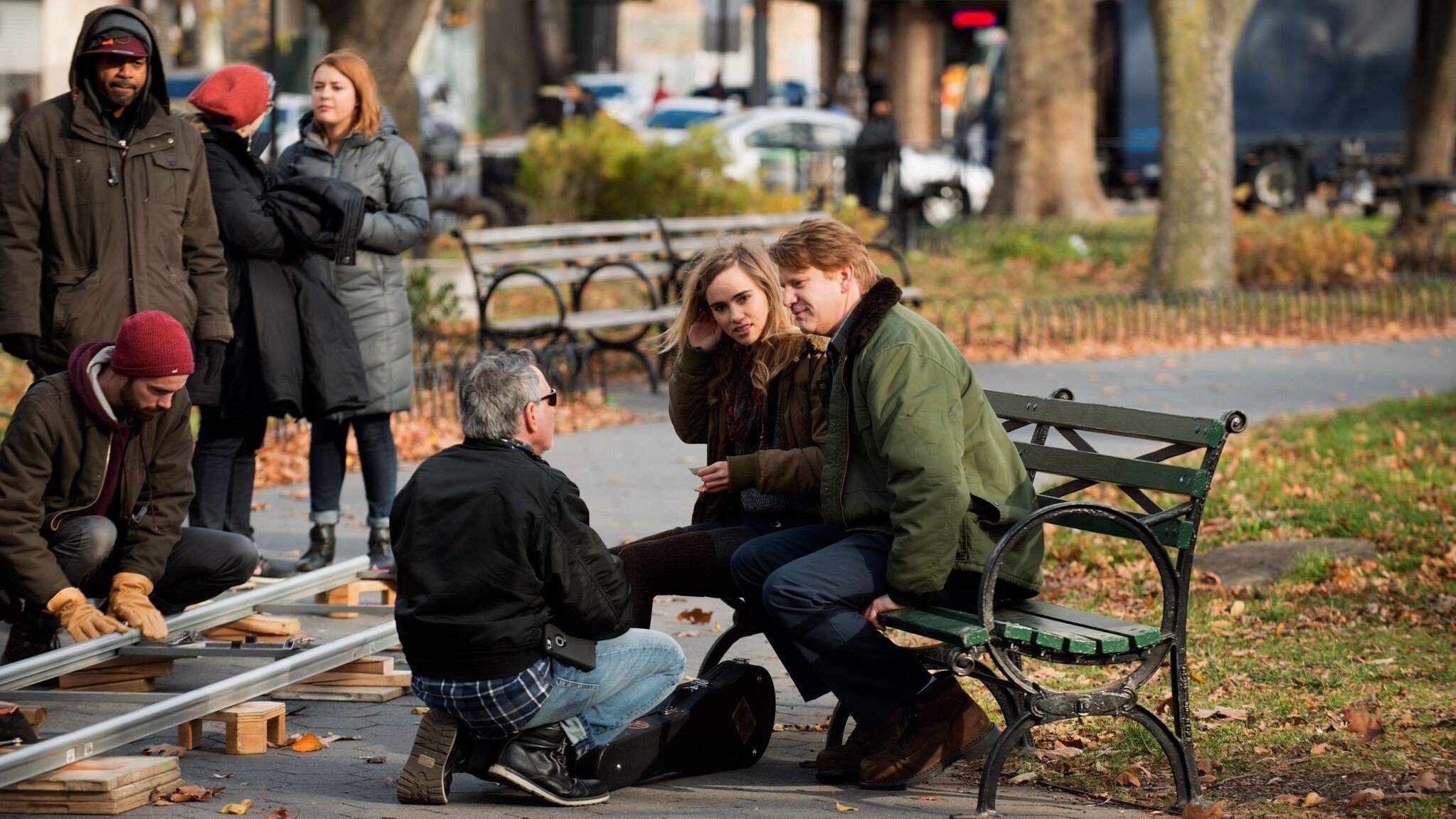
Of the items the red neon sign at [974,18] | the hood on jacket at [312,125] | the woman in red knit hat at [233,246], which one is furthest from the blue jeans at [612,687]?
the red neon sign at [974,18]

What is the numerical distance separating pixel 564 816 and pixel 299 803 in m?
0.67

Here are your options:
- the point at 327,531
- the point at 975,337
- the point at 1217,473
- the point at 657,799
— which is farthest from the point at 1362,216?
the point at 657,799


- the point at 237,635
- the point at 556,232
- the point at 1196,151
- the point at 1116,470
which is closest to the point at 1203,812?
the point at 1116,470

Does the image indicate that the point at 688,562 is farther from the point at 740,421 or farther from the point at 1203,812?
the point at 1203,812

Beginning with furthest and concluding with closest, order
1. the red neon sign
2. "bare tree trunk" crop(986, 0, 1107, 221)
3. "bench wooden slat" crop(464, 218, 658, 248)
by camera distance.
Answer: the red neon sign → "bare tree trunk" crop(986, 0, 1107, 221) → "bench wooden slat" crop(464, 218, 658, 248)

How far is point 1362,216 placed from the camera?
27.3 meters

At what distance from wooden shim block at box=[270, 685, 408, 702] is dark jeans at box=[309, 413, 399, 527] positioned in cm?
166

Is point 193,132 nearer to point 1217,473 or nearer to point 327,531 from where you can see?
point 327,531

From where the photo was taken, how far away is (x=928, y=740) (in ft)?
15.9

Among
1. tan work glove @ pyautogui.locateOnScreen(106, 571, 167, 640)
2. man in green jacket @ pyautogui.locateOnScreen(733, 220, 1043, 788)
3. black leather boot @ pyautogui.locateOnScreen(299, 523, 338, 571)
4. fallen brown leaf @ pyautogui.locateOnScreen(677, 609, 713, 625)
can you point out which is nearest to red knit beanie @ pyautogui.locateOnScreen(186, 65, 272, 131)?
black leather boot @ pyautogui.locateOnScreen(299, 523, 338, 571)

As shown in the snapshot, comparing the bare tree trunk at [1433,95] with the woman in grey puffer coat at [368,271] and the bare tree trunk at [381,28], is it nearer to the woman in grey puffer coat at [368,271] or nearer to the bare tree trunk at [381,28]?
the bare tree trunk at [381,28]

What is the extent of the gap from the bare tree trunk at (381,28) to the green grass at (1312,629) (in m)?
7.63

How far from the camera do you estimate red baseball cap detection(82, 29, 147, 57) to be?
242 inches

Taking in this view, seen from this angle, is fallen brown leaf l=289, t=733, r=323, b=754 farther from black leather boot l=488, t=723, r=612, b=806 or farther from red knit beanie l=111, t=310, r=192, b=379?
red knit beanie l=111, t=310, r=192, b=379
